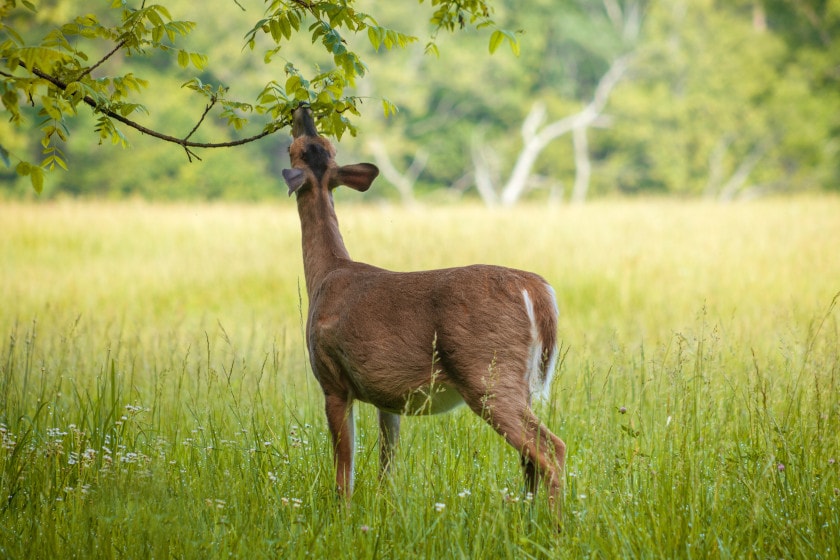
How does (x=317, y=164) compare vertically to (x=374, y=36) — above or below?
below

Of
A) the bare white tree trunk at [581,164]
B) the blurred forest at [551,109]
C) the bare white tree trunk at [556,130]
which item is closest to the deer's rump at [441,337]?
the blurred forest at [551,109]

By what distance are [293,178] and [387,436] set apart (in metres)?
1.10

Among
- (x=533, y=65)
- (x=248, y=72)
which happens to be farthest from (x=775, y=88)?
(x=248, y=72)

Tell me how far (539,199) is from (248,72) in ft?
40.2

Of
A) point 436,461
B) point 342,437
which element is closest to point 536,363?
point 436,461

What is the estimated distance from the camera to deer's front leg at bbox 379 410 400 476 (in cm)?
369

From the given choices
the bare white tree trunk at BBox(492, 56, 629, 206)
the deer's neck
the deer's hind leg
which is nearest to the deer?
the deer's hind leg

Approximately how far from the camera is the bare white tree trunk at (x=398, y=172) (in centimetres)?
3250

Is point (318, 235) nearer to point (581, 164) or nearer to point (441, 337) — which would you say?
point (441, 337)

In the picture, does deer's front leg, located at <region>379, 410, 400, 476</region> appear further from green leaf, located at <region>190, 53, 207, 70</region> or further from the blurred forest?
the blurred forest

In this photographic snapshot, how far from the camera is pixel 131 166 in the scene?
3133 centimetres

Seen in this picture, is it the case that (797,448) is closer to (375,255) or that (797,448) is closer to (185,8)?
(375,255)

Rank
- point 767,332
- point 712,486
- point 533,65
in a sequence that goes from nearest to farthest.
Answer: point 712,486 < point 767,332 < point 533,65

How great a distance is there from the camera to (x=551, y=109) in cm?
3362
